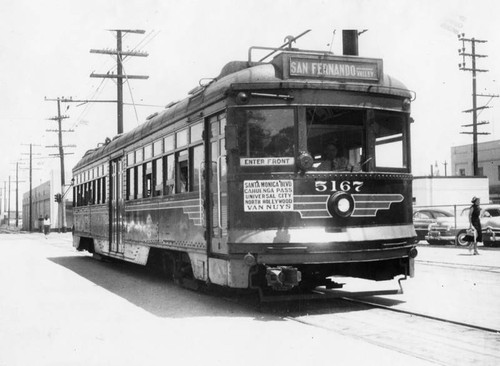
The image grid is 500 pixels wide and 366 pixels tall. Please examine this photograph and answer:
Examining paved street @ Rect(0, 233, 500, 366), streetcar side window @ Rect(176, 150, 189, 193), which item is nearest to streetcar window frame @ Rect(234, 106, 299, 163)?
streetcar side window @ Rect(176, 150, 189, 193)

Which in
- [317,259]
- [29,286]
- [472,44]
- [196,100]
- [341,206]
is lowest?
[29,286]

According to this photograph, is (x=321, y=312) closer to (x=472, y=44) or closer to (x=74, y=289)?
(x=74, y=289)

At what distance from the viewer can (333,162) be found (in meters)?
8.32

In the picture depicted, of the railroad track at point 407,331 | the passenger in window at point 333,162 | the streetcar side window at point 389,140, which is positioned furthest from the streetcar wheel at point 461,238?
the passenger in window at point 333,162

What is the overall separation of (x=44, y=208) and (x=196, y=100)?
234 feet

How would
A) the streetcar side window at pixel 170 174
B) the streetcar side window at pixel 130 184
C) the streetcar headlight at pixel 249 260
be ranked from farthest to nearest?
the streetcar side window at pixel 130 184 < the streetcar side window at pixel 170 174 < the streetcar headlight at pixel 249 260

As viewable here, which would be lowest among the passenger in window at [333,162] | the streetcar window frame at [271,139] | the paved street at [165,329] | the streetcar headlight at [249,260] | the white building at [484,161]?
the paved street at [165,329]

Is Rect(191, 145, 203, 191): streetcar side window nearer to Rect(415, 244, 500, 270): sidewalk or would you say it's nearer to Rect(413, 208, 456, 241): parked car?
Rect(415, 244, 500, 270): sidewalk

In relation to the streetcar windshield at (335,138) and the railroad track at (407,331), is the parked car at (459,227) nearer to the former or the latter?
the railroad track at (407,331)

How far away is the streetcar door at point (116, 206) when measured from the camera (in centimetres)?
1409

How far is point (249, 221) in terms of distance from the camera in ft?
26.5

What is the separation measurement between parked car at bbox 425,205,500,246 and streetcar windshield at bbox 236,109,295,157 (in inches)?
600

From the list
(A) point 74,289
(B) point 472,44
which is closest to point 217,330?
(A) point 74,289

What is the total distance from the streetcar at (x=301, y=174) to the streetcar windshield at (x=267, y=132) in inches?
0.5
